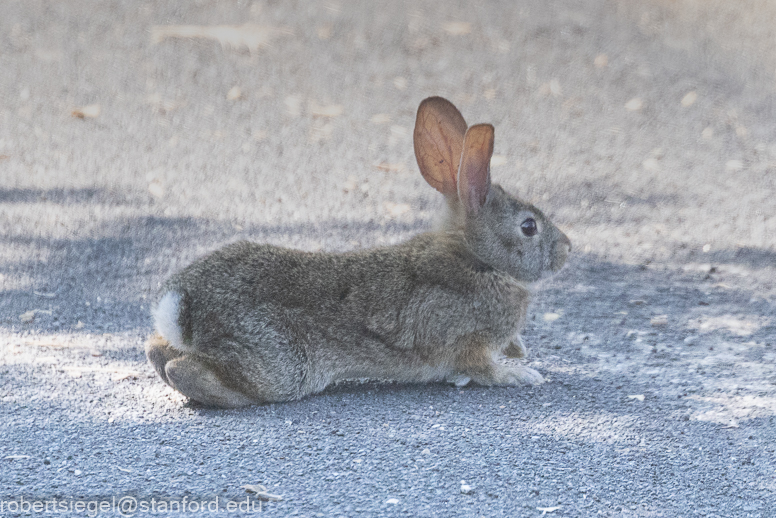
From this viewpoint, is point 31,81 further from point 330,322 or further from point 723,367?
point 723,367

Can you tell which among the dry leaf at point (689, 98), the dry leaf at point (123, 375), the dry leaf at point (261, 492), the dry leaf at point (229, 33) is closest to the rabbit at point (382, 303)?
the dry leaf at point (123, 375)

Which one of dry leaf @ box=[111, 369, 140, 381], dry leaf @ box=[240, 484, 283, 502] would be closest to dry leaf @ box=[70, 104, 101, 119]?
dry leaf @ box=[111, 369, 140, 381]

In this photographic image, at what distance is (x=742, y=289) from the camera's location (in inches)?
255

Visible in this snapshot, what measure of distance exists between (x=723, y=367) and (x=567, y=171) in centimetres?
383

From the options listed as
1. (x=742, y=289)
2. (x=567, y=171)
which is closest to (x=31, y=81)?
(x=567, y=171)

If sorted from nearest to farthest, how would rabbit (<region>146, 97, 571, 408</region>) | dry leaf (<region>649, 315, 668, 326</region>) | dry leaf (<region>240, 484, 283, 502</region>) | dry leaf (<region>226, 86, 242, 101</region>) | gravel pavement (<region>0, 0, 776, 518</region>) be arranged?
1. dry leaf (<region>240, 484, 283, 502</region>)
2. gravel pavement (<region>0, 0, 776, 518</region>)
3. rabbit (<region>146, 97, 571, 408</region>)
4. dry leaf (<region>649, 315, 668, 326</region>)
5. dry leaf (<region>226, 86, 242, 101</region>)

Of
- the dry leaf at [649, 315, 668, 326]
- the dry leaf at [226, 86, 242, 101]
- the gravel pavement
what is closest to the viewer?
the gravel pavement

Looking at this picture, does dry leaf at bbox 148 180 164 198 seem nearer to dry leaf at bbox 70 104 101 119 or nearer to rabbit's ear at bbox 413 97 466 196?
dry leaf at bbox 70 104 101 119

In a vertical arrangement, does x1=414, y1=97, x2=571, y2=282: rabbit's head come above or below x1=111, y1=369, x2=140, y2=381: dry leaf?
above

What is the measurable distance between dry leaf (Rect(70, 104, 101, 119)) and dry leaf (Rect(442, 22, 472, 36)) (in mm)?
4450

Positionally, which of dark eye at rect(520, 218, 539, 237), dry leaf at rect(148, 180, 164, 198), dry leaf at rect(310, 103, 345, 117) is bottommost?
dry leaf at rect(148, 180, 164, 198)

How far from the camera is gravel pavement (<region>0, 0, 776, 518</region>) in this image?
388 centimetres

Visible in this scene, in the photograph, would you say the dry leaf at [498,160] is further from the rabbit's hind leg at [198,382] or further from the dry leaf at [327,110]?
the rabbit's hind leg at [198,382]

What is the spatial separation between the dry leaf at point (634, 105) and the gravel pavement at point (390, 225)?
1.3 inches
